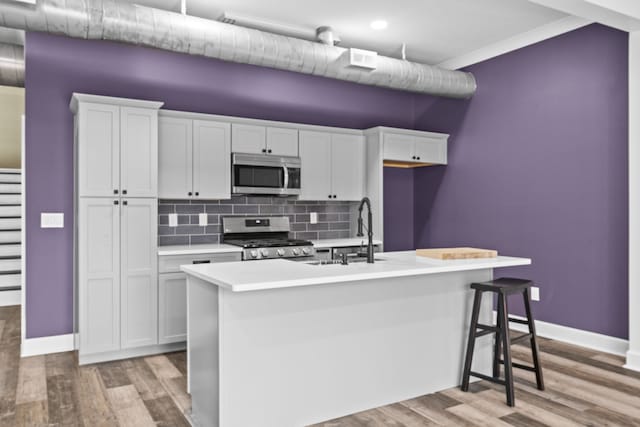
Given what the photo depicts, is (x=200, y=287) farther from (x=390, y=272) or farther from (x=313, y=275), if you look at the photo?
(x=390, y=272)

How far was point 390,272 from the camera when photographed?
283cm

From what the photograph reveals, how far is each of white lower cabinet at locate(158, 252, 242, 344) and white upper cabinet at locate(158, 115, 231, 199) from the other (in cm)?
63

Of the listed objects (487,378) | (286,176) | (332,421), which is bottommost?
(332,421)

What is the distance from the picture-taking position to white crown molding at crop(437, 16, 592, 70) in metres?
4.56

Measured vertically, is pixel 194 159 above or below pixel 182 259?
above

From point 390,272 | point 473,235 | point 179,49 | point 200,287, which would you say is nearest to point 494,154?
point 473,235

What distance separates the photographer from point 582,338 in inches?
176

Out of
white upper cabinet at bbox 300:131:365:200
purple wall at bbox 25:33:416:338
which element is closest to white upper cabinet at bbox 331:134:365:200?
white upper cabinet at bbox 300:131:365:200

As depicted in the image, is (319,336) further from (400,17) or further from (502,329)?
(400,17)

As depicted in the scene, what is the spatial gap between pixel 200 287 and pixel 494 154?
3822mm

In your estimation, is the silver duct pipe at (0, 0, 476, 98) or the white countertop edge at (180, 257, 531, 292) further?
the silver duct pipe at (0, 0, 476, 98)

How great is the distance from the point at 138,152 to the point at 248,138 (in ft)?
3.76

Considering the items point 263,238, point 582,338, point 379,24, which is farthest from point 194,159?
point 582,338

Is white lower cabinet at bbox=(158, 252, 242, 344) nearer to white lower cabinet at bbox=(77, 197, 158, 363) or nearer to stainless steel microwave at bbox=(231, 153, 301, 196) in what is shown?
white lower cabinet at bbox=(77, 197, 158, 363)
